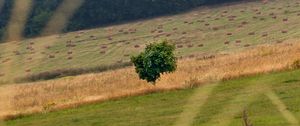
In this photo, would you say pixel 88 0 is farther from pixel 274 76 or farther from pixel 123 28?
pixel 274 76

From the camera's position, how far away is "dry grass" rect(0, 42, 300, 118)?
3419cm

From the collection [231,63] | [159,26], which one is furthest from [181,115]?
[159,26]

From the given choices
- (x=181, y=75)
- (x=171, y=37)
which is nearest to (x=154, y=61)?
(x=181, y=75)

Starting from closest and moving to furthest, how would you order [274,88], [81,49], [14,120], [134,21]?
[274,88]
[14,120]
[81,49]
[134,21]

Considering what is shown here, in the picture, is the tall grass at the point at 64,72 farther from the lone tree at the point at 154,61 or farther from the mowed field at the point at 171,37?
the lone tree at the point at 154,61

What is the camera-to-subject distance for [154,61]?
1420 inches

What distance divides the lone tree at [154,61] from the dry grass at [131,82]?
2.83 feet

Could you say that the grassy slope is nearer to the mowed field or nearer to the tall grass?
the mowed field

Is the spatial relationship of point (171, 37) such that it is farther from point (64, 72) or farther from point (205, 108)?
point (205, 108)

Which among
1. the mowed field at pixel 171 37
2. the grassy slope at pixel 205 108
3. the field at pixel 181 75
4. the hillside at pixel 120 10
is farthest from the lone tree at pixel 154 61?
the hillside at pixel 120 10

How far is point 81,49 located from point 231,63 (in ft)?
110

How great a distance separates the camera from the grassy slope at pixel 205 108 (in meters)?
22.8

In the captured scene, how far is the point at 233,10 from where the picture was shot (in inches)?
3415

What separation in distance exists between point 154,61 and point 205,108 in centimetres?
1074
